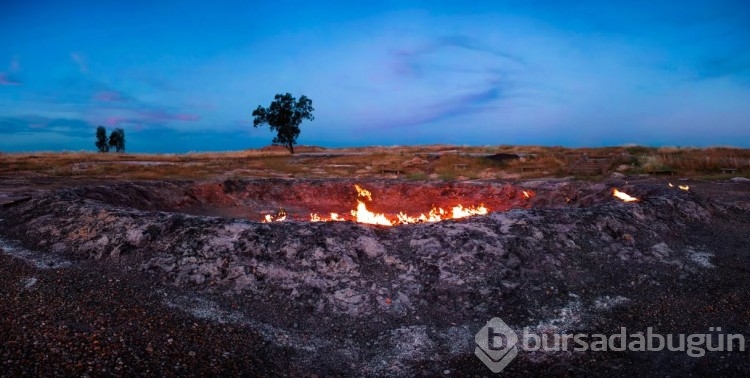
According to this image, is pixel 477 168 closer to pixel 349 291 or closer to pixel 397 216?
pixel 397 216

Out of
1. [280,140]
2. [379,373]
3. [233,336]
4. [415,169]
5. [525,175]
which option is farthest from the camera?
[280,140]

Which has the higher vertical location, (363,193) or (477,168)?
(477,168)

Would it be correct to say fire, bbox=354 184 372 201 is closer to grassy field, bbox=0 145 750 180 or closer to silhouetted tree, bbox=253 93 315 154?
grassy field, bbox=0 145 750 180

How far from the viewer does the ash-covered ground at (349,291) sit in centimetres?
540

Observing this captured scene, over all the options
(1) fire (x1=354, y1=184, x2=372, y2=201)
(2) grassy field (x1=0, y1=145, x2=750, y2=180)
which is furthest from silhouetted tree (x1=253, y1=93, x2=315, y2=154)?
(1) fire (x1=354, y1=184, x2=372, y2=201)

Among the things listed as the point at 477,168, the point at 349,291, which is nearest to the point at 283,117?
the point at 477,168

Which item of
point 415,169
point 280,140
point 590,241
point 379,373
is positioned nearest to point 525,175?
point 415,169

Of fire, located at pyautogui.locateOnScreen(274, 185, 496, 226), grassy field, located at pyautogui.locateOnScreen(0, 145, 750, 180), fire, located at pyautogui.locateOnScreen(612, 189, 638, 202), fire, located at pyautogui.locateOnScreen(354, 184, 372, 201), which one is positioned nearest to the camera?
fire, located at pyautogui.locateOnScreen(612, 189, 638, 202)

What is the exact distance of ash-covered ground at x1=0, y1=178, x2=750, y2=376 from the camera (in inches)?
213

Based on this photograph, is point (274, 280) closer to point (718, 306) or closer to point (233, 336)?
point (233, 336)

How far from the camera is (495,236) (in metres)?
7.71

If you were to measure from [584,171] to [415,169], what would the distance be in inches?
444

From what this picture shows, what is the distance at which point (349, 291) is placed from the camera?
6703mm

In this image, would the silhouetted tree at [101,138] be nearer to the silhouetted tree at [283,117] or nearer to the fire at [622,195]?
the silhouetted tree at [283,117]
